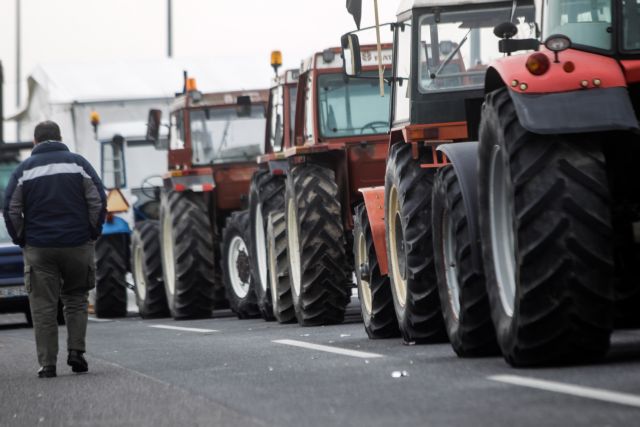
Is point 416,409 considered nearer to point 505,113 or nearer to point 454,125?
point 505,113

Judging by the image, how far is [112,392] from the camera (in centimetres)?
1139

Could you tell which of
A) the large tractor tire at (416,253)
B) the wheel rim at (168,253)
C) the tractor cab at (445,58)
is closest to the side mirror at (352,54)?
the tractor cab at (445,58)

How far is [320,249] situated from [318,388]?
306 inches

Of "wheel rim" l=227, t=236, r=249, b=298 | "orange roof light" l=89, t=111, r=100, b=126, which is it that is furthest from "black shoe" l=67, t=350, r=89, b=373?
"orange roof light" l=89, t=111, r=100, b=126

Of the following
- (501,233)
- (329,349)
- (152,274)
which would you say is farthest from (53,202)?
(152,274)

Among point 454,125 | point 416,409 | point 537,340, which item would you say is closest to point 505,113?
point 537,340

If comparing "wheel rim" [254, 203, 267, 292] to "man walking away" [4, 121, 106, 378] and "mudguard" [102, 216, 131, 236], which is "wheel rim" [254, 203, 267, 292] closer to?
"mudguard" [102, 216, 131, 236]

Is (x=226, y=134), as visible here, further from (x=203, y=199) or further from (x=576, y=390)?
(x=576, y=390)

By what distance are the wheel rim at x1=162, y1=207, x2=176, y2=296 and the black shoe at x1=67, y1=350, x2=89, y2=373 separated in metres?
10.1

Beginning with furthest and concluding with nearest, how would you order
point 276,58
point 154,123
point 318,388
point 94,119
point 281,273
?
point 94,119
point 154,123
point 276,58
point 281,273
point 318,388

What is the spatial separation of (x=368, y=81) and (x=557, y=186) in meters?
8.86

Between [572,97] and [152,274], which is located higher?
[572,97]

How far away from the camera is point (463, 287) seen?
11391mm

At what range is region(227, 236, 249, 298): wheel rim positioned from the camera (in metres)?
22.0
